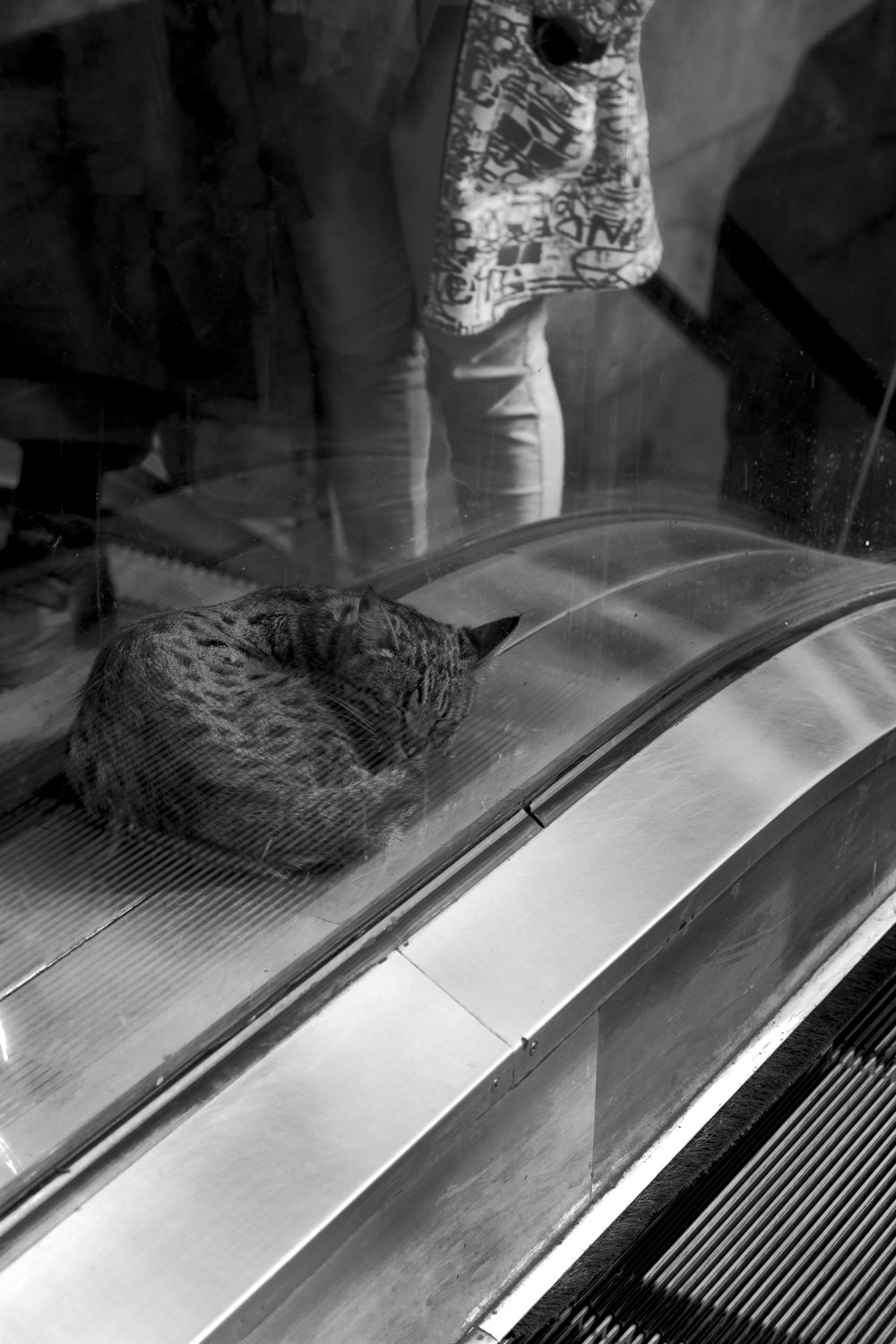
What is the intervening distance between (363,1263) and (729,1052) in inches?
32.6

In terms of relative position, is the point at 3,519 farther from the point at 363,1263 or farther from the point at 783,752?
the point at 783,752

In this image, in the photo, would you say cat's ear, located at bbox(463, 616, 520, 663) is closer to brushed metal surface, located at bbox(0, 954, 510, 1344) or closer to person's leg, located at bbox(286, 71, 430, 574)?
person's leg, located at bbox(286, 71, 430, 574)

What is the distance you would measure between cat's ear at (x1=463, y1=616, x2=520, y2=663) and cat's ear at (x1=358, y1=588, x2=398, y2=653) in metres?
0.15

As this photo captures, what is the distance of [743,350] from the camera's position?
7.27 ft

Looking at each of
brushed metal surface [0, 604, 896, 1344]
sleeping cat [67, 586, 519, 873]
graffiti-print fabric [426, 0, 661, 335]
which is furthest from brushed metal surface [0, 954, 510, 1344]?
graffiti-print fabric [426, 0, 661, 335]

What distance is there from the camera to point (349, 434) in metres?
1.97

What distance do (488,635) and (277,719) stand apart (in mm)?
432

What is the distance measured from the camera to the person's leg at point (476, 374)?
5.33 feet

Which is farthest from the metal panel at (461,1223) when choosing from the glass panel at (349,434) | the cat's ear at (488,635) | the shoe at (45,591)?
the shoe at (45,591)

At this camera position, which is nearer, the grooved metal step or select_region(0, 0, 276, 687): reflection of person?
select_region(0, 0, 276, 687): reflection of person

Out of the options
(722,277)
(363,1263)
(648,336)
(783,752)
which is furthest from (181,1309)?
(722,277)

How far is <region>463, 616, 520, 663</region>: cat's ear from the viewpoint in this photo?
1964mm

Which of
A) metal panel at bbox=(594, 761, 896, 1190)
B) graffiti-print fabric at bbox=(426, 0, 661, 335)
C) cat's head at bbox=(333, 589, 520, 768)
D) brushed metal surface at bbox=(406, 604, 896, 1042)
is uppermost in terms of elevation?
graffiti-print fabric at bbox=(426, 0, 661, 335)

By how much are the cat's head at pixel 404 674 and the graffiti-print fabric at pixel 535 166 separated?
0.50 meters
